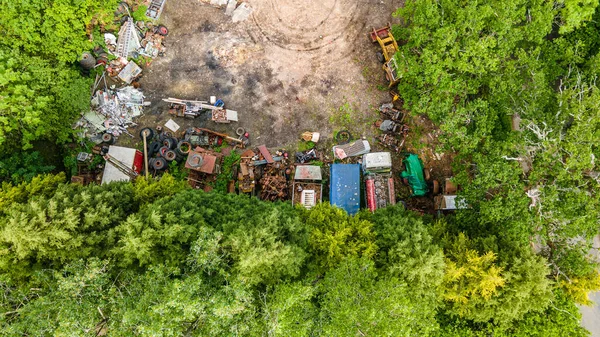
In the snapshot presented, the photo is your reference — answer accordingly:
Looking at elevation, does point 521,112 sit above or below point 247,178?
above

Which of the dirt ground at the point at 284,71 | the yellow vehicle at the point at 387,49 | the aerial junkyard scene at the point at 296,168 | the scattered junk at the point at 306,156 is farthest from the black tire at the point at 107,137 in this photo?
the yellow vehicle at the point at 387,49

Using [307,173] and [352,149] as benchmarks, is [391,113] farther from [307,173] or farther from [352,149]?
[307,173]

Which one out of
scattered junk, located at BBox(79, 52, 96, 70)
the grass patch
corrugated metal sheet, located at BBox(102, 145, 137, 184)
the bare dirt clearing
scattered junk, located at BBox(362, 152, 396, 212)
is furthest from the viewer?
the bare dirt clearing

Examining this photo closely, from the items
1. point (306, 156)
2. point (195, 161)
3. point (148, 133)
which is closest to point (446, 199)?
point (306, 156)

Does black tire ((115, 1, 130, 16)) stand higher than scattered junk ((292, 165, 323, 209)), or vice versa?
black tire ((115, 1, 130, 16))

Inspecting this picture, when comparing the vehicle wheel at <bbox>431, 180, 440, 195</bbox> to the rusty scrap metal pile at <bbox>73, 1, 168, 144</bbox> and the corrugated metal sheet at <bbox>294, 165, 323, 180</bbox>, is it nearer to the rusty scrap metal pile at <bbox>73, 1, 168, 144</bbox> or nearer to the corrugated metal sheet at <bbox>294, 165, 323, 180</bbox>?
the corrugated metal sheet at <bbox>294, 165, 323, 180</bbox>

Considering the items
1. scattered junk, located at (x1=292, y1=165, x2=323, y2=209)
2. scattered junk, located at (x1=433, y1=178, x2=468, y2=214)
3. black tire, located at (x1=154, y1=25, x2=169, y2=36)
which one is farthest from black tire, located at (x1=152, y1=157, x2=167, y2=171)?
scattered junk, located at (x1=433, y1=178, x2=468, y2=214)

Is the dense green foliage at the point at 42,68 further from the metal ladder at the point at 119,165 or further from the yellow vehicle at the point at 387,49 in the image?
the yellow vehicle at the point at 387,49
